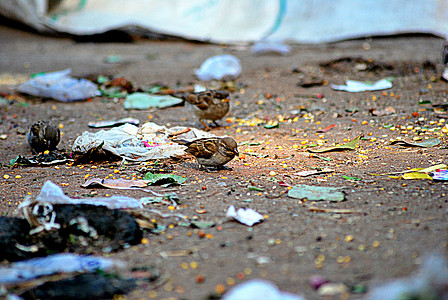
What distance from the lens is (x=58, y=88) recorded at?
6492 mm

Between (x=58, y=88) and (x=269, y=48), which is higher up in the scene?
(x=269, y=48)

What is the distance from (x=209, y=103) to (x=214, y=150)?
4.72ft

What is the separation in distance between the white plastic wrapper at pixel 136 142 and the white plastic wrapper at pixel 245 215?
1.39 m

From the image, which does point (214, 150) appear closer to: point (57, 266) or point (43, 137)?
point (57, 266)

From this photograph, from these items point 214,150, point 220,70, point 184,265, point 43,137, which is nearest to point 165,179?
point 214,150

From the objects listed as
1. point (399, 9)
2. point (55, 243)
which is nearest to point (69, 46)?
Result: point (399, 9)

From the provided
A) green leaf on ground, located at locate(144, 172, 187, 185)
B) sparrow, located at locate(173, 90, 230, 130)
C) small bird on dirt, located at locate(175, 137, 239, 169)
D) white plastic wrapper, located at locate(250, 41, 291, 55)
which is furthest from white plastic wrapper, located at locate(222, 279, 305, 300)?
white plastic wrapper, located at locate(250, 41, 291, 55)

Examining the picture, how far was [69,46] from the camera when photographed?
1016 centimetres

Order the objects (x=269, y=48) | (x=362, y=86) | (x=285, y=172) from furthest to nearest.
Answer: (x=269, y=48) → (x=362, y=86) → (x=285, y=172)

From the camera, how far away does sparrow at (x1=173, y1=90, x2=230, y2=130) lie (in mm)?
4969

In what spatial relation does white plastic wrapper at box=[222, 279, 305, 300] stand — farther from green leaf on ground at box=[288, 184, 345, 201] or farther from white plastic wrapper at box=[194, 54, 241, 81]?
white plastic wrapper at box=[194, 54, 241, 81]

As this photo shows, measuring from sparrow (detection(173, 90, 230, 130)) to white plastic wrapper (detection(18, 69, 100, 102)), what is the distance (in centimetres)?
222

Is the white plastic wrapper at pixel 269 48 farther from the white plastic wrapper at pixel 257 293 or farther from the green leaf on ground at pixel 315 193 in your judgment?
the white plastic wrapper at pixel 257 293

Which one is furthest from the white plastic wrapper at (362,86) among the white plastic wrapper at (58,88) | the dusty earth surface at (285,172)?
the white plastic wrapper at (58,88)
